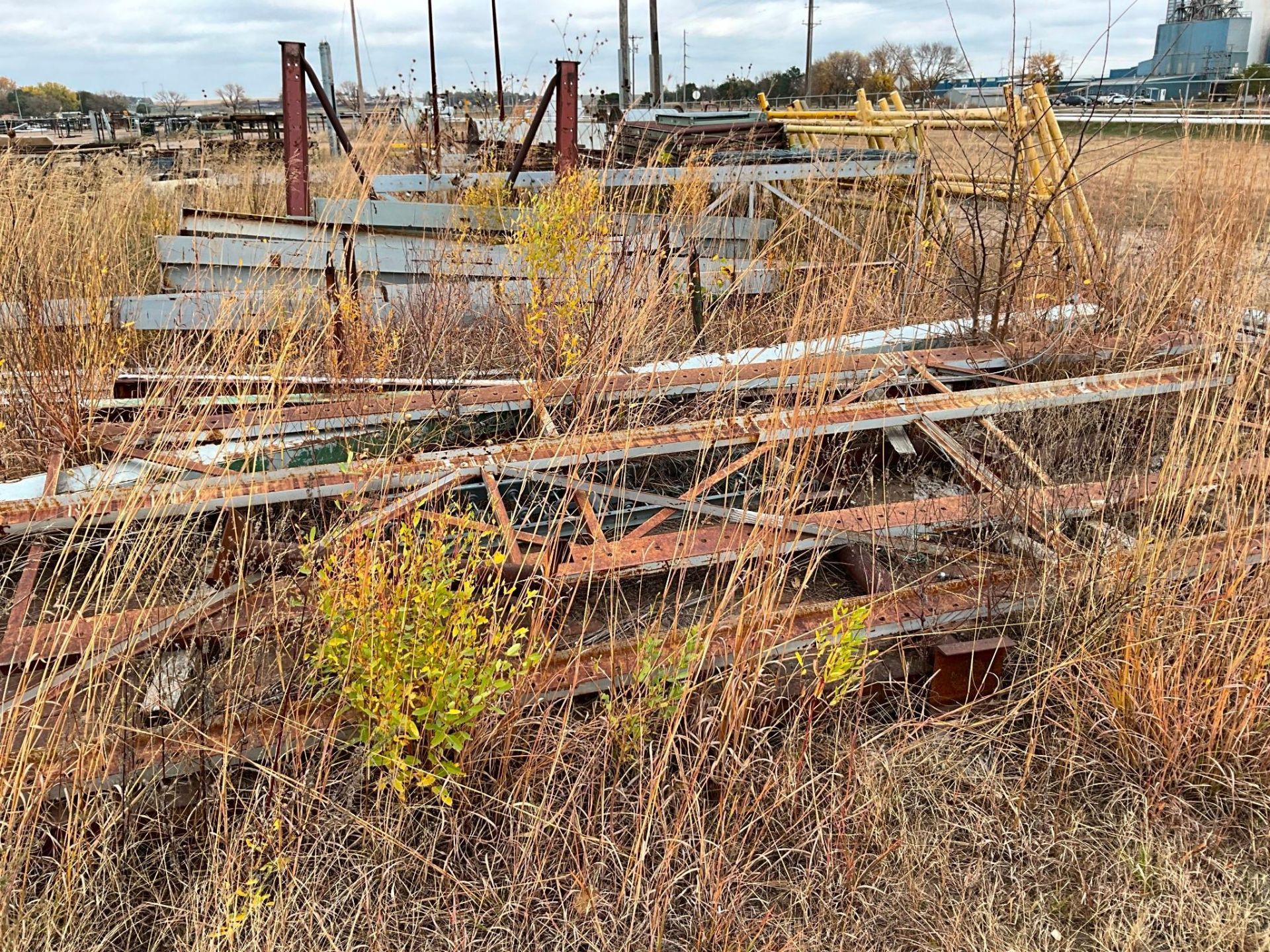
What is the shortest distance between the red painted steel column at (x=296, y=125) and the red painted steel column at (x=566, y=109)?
1.58 metres

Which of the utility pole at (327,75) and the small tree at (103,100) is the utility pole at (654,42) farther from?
the small tree at (103,100)

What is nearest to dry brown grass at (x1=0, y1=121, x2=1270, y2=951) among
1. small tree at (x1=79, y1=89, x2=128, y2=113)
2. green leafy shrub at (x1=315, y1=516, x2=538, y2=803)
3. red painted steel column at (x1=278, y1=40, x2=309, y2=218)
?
green leafy shrub at (x1=315, y1=516, x2=538, y2=803)

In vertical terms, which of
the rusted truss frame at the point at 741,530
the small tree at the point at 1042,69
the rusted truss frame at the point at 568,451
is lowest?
the rusted truss frame at the point at 741,530

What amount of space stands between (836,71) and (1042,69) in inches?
1648

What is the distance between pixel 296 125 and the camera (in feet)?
17.9

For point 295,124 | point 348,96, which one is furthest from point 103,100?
point 295,124

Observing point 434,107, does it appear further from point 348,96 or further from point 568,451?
point 348,96

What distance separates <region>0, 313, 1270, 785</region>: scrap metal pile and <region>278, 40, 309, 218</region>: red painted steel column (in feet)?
7.24

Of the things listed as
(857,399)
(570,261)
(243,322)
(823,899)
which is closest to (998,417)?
(857,399)

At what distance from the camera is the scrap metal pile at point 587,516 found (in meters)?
2.10

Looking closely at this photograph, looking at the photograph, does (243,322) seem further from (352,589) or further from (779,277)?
(779,277)

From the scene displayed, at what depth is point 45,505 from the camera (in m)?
2.62

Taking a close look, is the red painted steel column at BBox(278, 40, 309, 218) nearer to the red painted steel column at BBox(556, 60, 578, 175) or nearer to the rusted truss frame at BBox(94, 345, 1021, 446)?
the red painted steel column at BBox(556, 60, 578, 175)

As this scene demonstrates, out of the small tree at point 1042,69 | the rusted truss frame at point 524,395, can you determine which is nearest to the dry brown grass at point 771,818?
the rusted truss frame at point 524,395
